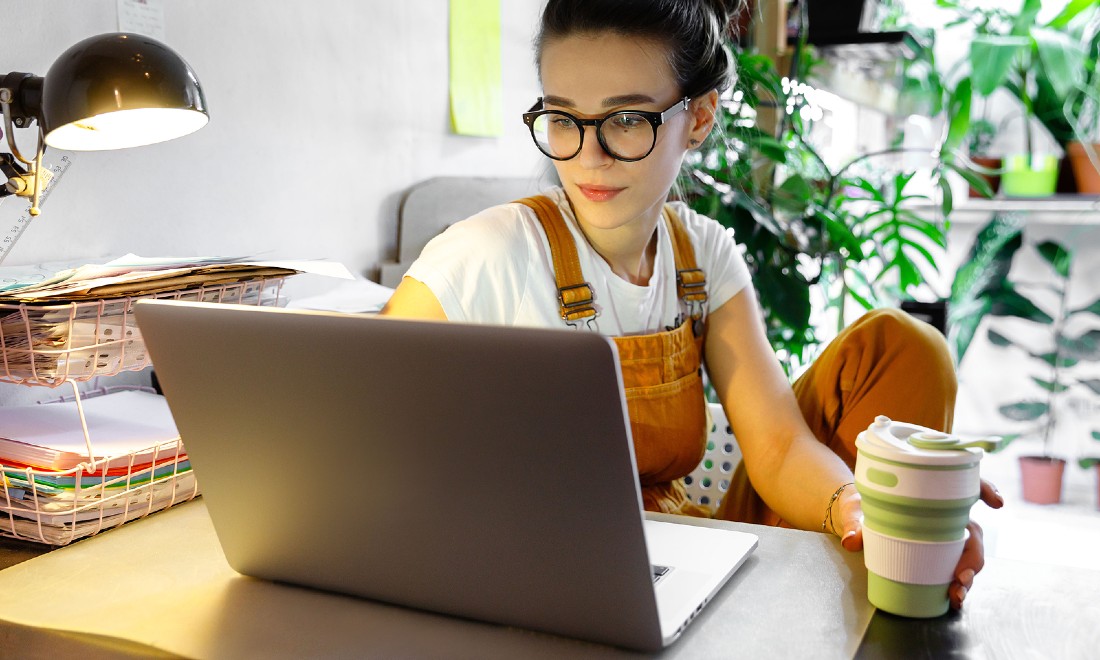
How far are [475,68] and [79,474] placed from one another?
1.29 meters

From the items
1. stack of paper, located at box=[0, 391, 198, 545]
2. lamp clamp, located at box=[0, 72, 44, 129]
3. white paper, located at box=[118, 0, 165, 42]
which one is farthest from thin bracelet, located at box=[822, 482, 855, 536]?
white paper, located at box=[118, 0, 165, 42]

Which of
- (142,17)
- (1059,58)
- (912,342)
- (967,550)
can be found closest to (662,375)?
(912,342)

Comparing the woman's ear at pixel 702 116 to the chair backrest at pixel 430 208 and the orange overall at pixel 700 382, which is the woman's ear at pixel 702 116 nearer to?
the orange overall at pixel 700 382

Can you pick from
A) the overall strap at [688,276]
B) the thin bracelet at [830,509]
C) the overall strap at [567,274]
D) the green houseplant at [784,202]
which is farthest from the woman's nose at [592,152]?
the green houseplant at [784,202]

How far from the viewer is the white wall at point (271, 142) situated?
3.71 ft

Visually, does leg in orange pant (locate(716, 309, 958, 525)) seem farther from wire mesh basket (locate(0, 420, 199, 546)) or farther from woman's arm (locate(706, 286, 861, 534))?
wire mesh basket (locate(0, 420, 199, 546))

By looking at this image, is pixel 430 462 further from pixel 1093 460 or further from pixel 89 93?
pixel 1093 460

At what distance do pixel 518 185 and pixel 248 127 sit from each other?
73 cm

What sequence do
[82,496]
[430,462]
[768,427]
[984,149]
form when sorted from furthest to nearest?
[984,149], [768,427], [82,496], [430,462]

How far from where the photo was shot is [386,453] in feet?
1.99

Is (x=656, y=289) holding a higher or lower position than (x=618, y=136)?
lower

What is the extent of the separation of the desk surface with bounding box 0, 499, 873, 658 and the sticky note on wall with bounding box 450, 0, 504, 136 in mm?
1269

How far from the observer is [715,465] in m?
1.38

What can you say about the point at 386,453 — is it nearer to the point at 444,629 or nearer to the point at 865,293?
the point at 444,629
